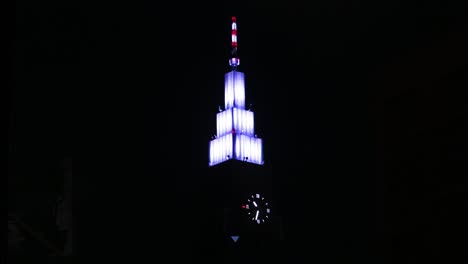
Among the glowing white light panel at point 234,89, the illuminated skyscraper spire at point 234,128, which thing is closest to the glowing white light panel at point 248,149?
the illuminated skyscraper spire at point 234,128

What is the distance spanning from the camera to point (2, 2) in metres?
3.91

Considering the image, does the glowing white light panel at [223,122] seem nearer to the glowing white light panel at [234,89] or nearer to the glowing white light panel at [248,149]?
the glowing white light panel at [234,89]

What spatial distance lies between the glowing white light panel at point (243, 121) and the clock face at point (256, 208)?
14.6 metres

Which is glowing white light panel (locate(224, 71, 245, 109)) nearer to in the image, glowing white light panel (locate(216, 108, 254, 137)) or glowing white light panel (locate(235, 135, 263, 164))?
glowing white light panel (locate(216, 108, 254, 137))

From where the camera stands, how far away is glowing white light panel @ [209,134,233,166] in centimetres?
13712

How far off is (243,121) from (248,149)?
6.84 m

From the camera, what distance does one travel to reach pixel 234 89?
14300cm

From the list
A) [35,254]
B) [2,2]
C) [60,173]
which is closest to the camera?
[2,2]

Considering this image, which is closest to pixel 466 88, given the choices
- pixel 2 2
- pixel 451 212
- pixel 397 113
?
pixel 397 113

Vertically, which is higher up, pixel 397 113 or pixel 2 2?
pixel 397 113

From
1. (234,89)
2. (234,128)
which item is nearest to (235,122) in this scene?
(234,128)

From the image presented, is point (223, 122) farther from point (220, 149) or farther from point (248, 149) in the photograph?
point (248, 149)

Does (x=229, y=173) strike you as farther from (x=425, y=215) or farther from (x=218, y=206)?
(x=425, y=215)

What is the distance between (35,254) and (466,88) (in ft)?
154
